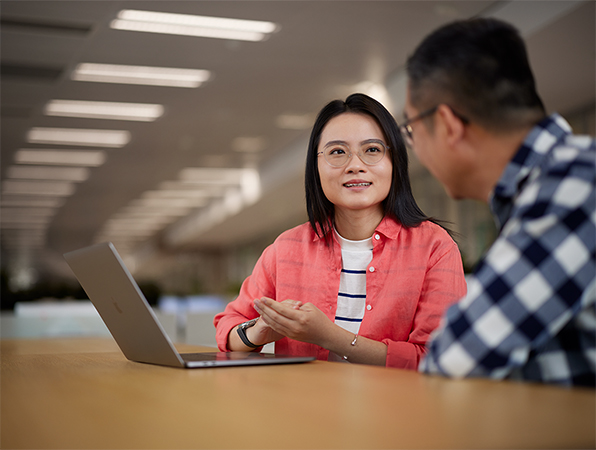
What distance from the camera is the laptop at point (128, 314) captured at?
1.13 m

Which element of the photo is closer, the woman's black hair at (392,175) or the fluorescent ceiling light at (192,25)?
the woman's black hair at (392,175)

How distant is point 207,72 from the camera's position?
20.0 feet

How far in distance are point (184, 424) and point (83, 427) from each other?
110 millimetres

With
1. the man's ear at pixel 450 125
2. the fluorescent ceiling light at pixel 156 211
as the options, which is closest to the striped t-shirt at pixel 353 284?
the man's ear at pixel 450 125

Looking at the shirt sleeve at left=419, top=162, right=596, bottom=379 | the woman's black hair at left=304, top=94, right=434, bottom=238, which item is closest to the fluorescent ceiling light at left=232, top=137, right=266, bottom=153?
the woman's black hair at left=304, top=94, right=434, bottom=238

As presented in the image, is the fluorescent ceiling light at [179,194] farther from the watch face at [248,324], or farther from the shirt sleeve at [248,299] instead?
the watch face at [248,324]

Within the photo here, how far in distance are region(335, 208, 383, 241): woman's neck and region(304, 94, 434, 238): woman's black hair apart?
4 cm

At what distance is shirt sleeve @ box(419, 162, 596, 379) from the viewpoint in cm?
76

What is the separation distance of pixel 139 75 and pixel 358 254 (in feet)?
16.5

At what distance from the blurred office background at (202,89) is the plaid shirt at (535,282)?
1.10 metres

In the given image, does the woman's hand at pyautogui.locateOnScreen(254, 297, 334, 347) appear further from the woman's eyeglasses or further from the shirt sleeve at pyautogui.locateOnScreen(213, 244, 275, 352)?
the woman's eyeglasses

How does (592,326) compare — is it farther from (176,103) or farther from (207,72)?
(176,103)

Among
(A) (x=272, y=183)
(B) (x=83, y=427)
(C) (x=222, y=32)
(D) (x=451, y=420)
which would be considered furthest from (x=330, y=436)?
(A) (x=272, y=183)

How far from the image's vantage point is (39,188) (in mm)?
11406
